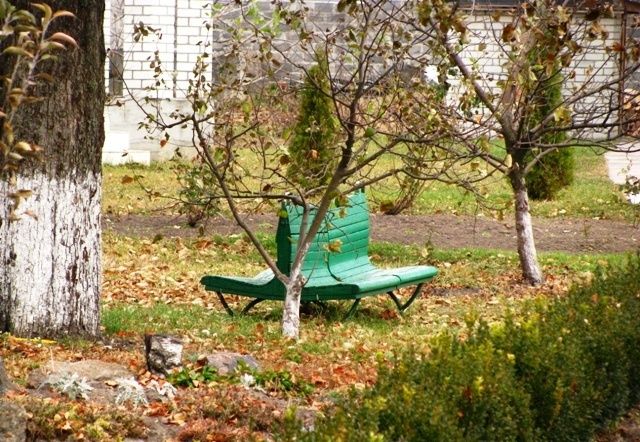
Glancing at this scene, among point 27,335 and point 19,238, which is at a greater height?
point 19,238

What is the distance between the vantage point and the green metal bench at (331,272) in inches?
381

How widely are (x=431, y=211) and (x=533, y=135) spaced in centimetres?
526

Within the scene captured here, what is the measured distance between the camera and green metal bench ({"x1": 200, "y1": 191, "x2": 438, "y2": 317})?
31.8 feet

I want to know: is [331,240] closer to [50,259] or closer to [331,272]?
[331,272]

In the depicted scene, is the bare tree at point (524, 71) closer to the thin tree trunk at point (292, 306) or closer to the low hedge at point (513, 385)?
the thin tree trunk at point (292, 306)

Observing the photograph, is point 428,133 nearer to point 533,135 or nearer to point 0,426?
point 533,135

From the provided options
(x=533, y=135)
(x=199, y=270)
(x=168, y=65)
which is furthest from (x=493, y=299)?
(x=168, y=65)

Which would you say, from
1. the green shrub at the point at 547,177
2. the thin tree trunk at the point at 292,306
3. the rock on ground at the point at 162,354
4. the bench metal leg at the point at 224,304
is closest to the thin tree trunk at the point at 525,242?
the bench metal leg at the point at 224,304

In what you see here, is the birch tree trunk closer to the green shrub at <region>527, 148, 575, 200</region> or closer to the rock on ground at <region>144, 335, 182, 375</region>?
the rock on ground at <region>144, 335, 182, 375</region>

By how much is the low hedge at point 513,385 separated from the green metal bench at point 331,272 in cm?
300

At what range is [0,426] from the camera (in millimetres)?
4957

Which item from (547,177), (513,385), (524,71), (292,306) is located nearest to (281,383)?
(513,385)

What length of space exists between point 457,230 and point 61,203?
8.20 metres

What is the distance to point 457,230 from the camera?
15.2m
